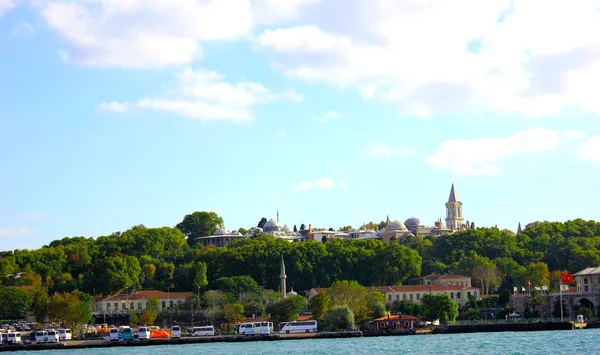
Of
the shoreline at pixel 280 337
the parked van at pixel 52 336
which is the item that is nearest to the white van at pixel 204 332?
the shoreline at pixel 280 337

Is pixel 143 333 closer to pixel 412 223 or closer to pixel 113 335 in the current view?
pixel 113 335

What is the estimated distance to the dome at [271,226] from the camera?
158250 mm

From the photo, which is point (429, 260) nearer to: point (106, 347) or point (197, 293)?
point (197, 293)

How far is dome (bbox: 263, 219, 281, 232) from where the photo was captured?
519ft

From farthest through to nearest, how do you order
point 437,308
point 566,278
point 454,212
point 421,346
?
point 454,212, point 566,278, point 437,308, point 421,346

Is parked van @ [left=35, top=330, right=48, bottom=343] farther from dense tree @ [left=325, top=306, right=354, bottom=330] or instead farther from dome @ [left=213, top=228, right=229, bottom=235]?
dome @ [left=213, top=228, right=229, bottom=235]

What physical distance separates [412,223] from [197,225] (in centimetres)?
3679

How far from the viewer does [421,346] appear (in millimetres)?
60188

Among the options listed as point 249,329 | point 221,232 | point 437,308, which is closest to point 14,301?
point 249,329

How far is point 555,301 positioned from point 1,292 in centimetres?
4477

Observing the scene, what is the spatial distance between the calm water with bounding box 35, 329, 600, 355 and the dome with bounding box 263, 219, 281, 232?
280ft

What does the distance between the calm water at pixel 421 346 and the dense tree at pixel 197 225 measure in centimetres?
7418

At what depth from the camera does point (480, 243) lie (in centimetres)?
11812

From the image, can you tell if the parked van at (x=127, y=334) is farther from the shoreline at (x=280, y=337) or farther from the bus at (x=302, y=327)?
the bus at (x=302, y=327)
